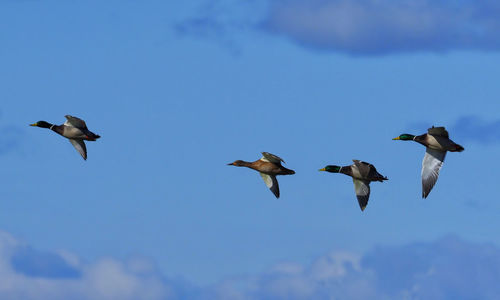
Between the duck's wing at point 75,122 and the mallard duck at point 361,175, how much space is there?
20295 mm

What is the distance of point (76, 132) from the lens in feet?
367

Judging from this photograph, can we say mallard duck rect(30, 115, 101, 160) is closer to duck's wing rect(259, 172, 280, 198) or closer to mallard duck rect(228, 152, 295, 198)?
mallard duck rect(228, 152, 295, 198)

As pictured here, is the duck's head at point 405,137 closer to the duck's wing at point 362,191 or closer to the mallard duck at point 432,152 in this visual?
the mallard duck at point 432,152

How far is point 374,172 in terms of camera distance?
109m

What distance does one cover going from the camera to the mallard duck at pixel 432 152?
105m

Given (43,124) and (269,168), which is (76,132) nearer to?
(43,124)

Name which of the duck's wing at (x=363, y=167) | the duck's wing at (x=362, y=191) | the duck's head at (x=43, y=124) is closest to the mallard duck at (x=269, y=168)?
the duck's wing at (x=362, y=191)

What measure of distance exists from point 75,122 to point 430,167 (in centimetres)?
2935

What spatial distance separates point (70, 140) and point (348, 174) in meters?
23.4

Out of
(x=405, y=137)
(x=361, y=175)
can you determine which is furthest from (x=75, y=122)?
(x=405, y=137)

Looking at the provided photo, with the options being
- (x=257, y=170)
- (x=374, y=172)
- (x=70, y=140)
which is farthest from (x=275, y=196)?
(x=70, y=140)

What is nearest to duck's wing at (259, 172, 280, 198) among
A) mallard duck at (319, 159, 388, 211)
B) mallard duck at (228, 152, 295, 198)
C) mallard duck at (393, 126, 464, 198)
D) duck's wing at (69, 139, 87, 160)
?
mallard duck at (228, 152, 295, 198)

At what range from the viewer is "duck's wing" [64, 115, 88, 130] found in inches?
4377

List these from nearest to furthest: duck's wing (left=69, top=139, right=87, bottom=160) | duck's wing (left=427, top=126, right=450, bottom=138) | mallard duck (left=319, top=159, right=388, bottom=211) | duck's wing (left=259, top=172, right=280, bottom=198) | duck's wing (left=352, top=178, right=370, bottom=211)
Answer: duck's wing (left=427, top=126, right=450, bottom=138), mallard duck (left=319, top=159, right=388, bottom=211), duck's wing (left=352, top=178, right=370, bottom=211), duck's wing (left=69, top=139, right=87, bottom=160), duck's wing (left=259, top=172, right=280, bottom=198)
